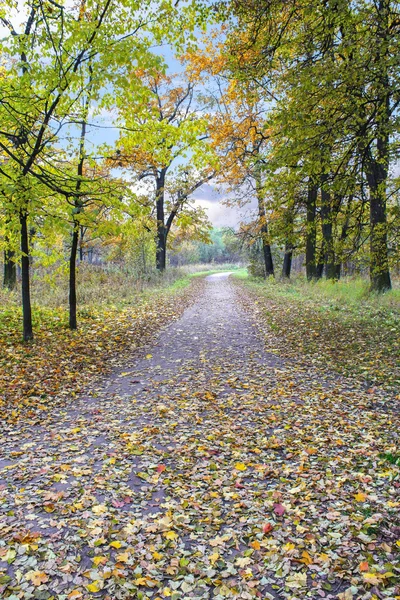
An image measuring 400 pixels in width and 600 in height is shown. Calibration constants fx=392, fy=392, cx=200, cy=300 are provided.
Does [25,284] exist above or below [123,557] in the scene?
above

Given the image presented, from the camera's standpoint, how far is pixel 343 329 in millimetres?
10016

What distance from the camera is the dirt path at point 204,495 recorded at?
297 centimetres

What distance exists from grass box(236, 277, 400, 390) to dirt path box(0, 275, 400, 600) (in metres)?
0.96

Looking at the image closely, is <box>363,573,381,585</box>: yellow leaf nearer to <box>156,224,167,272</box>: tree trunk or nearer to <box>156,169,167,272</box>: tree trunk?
<box>156,169,167,272</box>: tree trunk

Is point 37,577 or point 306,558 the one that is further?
point 306,558

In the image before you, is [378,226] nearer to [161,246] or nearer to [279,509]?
[279,509]

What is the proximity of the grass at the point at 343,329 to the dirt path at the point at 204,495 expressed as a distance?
3.16 feet

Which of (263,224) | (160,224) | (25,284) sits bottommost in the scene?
(25,284)

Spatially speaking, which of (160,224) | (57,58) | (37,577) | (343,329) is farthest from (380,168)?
(160,224)

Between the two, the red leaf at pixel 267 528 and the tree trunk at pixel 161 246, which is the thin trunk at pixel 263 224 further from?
the red leaf at pixel 267 528

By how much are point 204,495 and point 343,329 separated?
7.13 metres

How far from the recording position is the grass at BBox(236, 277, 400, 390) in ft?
24.7

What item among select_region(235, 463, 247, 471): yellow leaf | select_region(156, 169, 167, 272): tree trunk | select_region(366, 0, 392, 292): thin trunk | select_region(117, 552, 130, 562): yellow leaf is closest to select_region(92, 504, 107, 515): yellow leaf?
select_region(117, 552, 130, 562): yellow leaf

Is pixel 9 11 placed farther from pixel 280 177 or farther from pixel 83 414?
pixel 83 414
